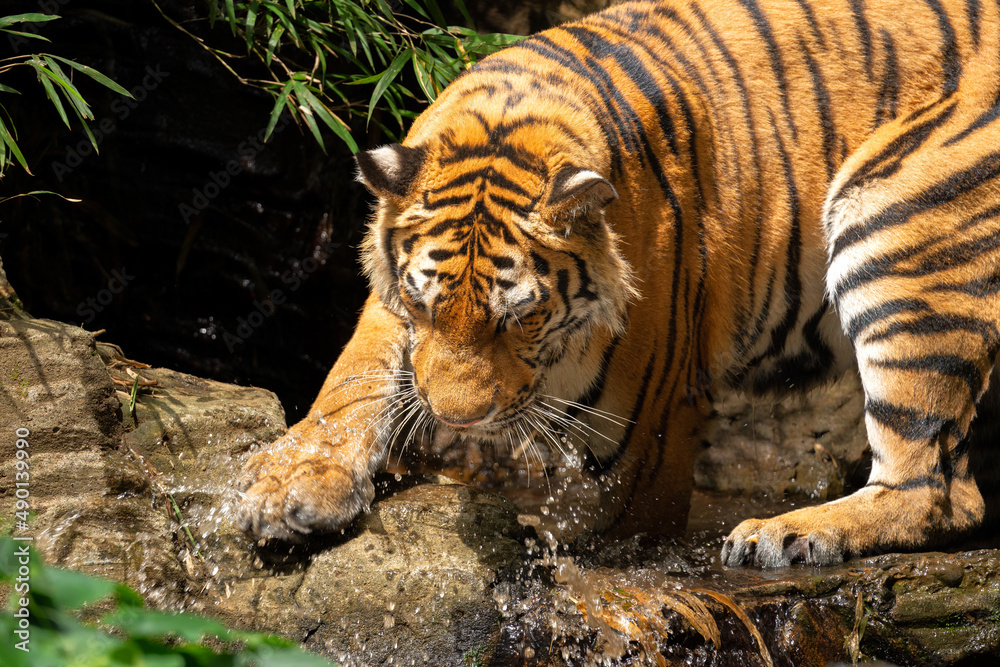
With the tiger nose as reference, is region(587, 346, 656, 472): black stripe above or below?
below

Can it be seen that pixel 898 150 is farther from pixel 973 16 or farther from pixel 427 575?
pixel 427 575

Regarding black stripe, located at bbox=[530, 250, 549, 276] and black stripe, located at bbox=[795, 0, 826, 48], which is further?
black stripe, located at bbox=[795, 0, 826, 48]

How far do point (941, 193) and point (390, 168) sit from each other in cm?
168

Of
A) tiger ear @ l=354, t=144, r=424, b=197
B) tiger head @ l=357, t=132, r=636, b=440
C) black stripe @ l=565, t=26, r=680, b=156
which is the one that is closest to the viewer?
tiger head @ l=357, t=132, r=636, b=440

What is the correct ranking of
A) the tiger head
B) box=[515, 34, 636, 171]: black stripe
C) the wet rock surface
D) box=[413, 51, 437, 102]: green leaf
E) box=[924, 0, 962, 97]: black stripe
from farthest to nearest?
box=[413, 51, 437, 102]: green leaf, box=[924, 0, 962, 97]: black stripe, box=[515, 34, 636, 171]: black stripe, the tiger head, the wet rock surface

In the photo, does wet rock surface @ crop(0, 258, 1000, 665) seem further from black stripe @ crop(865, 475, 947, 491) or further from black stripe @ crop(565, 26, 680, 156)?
black stripe @ crop(565, 26, 680, 156)

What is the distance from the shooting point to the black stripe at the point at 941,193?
8.86 ft

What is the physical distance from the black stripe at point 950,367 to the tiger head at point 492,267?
90cm

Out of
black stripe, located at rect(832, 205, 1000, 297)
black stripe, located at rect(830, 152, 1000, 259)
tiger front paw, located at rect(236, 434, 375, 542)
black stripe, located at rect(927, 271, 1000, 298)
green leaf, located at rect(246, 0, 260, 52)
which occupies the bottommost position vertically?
tiger front paw, located at rect(236, 434, 375, 542)

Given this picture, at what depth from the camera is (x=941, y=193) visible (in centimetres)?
271

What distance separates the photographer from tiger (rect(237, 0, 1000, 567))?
2357 millimetres

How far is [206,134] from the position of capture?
445 centimetres

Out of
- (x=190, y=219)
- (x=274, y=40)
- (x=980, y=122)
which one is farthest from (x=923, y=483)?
(x=190, y=219)

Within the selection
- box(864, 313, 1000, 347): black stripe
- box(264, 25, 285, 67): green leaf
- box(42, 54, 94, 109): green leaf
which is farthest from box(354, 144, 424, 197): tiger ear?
box(864, 313, 1000, 347): black stripe
